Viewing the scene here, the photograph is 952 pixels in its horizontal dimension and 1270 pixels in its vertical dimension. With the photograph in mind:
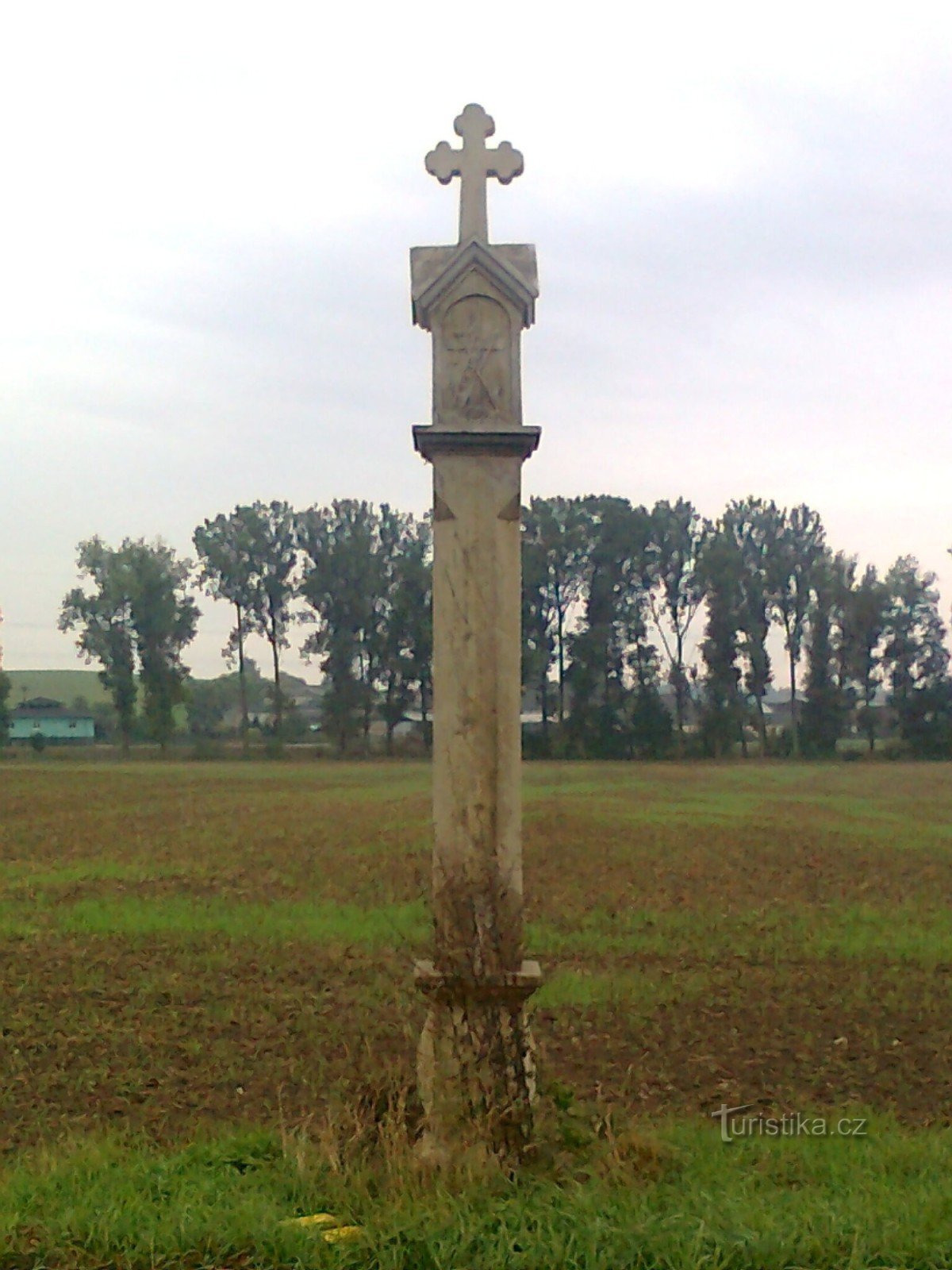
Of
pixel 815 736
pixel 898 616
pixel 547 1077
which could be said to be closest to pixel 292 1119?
pixel 547 1077

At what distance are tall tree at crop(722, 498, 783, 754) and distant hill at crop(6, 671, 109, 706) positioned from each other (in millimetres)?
47104

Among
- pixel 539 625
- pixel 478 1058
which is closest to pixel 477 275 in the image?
pixel 478 1058

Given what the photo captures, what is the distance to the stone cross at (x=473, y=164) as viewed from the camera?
5.26 meters

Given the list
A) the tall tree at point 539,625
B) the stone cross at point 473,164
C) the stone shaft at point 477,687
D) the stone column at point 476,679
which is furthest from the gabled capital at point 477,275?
the tall tree at point 539,625

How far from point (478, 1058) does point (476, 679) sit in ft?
4.68

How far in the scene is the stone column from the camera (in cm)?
481

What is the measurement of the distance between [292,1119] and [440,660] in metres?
2.98

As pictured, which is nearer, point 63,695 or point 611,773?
point 611,773

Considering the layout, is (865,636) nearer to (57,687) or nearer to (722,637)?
(722,637)

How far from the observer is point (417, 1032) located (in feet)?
29.1

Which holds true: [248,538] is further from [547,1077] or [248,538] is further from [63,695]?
[547,1077]

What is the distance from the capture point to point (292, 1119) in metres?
6.58

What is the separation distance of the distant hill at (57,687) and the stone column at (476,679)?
288 feet

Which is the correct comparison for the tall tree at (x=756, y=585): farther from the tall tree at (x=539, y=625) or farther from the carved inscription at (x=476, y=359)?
the carved inscription at (x=476, y=359)
